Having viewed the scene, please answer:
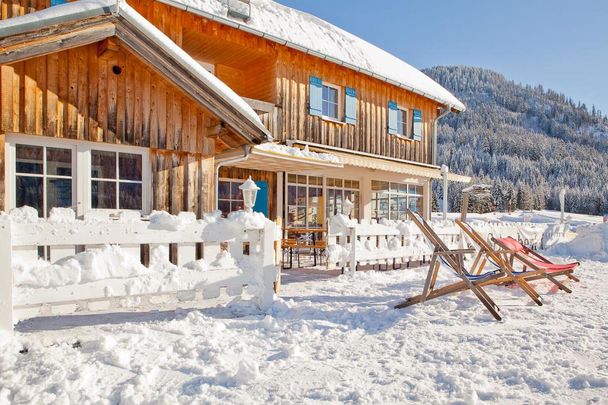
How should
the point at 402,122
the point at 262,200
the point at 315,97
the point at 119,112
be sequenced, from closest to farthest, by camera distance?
Answer: the point at 119,112, the point at 262,200, the point at 315,97, the point at 402,122

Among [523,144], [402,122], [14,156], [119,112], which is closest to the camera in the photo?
[14,156]

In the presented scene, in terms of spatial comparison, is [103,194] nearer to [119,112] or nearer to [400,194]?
[119,112]

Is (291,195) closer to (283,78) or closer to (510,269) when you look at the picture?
(283,78)

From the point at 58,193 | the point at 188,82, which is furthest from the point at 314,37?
the point at 58,193

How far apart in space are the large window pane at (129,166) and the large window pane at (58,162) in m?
0.64

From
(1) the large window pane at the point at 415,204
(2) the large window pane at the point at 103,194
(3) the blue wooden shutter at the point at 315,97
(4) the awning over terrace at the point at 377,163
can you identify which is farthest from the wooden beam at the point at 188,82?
(1) the large window pane at the point at 415,204

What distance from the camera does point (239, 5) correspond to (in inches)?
381

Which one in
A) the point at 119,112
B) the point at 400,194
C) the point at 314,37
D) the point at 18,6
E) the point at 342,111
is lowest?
the point at 400,194

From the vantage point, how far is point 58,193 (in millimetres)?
5289

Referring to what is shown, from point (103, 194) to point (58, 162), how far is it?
2.27ft

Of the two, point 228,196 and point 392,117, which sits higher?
point 392,117

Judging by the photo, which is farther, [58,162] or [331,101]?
[331,101]

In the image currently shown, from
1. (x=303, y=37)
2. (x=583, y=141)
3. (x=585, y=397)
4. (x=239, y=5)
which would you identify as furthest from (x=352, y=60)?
(x=583, y=141)

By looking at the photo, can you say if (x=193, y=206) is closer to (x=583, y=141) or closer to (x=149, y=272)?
(x=149, y=272)
